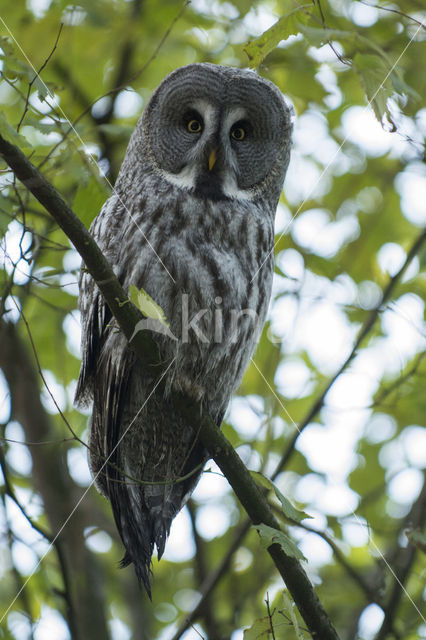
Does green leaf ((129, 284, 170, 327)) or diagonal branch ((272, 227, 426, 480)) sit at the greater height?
diagonal branch ((272, 227, 426, 480))

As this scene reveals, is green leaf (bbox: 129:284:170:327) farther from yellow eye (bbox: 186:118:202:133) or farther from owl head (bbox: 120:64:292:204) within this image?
yellow eye (bbox: 186:118:202:133)

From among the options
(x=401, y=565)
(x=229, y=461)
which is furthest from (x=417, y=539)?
(x=401, y=565)

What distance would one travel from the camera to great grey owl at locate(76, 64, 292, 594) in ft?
9.03

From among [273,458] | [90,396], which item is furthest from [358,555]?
[90,396]

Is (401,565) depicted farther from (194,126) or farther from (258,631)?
(194,126)

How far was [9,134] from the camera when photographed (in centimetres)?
186

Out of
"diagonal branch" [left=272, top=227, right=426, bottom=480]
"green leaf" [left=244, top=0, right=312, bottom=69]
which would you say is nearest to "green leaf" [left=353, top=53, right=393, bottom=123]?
"green leaf" [left=244, top=0, right=312, bottom=69]

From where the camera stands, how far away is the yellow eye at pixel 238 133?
3.30 metres

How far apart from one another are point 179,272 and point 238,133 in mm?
948

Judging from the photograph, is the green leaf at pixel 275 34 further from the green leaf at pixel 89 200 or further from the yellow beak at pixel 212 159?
the green leaf at pixel 89 200

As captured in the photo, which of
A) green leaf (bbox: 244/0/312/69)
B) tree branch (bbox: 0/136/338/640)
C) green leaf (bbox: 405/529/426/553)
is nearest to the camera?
tree branch (bbox: 0/136/338/640)

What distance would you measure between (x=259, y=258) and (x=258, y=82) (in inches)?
35.0

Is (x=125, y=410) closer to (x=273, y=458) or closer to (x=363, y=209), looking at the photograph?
(x=273, y=458)

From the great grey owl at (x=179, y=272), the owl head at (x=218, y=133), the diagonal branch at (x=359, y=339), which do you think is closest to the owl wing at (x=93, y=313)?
the great grey owl at (x=179, y=272)
